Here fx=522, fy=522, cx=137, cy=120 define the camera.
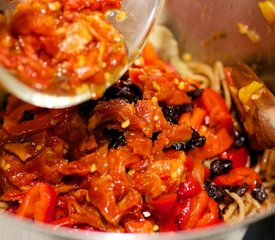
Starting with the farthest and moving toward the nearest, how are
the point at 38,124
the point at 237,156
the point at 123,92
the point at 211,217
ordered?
the point at 237,156, the point at 123,92, the point at 38,124, the point at 211,217

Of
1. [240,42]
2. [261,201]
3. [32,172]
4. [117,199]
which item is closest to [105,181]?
[117,199]

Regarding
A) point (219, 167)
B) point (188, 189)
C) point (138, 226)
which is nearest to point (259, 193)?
point (219, 167)

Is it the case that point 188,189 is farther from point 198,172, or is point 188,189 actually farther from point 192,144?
point 192,144

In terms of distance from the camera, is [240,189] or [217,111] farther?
[217,111]

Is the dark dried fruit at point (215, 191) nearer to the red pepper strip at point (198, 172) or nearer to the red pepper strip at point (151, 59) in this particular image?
the red pepper strip at point (198, 172)

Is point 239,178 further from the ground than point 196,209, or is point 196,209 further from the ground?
point 196,209

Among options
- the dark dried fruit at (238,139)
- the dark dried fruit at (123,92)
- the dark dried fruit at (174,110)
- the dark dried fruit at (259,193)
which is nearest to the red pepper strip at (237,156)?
the dark dried fruit at (238,139)
